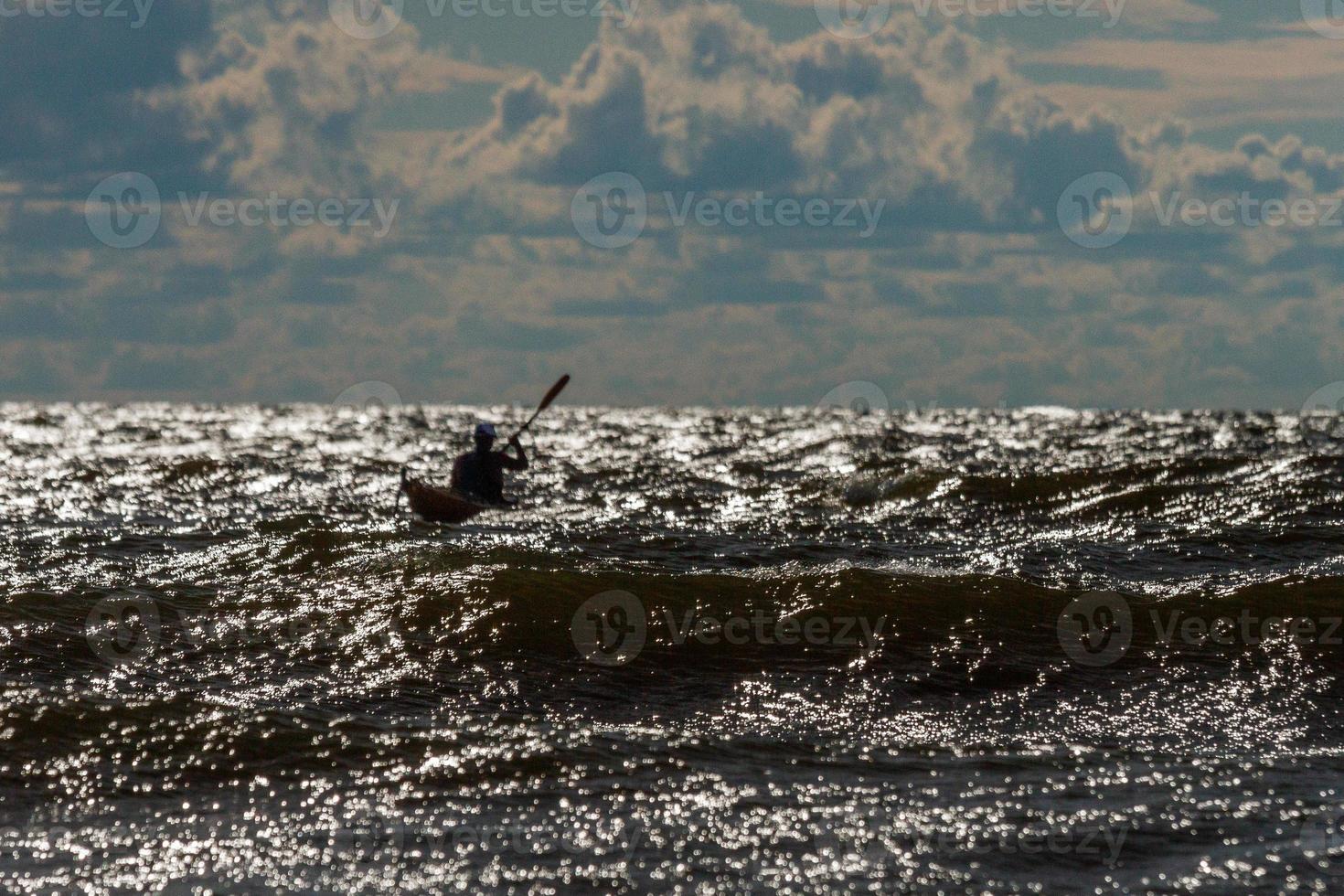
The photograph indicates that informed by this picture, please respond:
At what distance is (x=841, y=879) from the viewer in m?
6.60

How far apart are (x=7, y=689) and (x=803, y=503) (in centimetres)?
1678

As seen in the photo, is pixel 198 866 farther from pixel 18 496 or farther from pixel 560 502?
pixel 18 496

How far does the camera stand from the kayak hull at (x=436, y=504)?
21.0 metres

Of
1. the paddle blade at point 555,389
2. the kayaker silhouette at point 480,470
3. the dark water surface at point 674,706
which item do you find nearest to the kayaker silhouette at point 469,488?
the kayaker silhouette at point 480,470

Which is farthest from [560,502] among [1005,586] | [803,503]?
[1005,586]

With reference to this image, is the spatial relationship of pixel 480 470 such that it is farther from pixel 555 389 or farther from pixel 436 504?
pixel 555 389

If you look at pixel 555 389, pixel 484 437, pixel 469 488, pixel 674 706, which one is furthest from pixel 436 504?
pixel 674 706

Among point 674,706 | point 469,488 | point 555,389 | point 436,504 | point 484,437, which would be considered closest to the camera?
point 674,706

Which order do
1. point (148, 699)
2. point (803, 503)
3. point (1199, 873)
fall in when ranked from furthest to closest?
1. point (803, 503)
2. point (148, 699)
3. point (1199, 873)

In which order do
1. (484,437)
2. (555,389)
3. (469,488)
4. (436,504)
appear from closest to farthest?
(436,504)
(484,437)
(469,488)
(555,389)

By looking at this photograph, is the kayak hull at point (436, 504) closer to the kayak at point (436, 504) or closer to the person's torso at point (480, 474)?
the kayak at point (436, 504)

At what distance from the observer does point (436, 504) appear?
2097 centimetres

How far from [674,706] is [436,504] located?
11537 millimetres

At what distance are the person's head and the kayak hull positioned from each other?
3.59 ft
